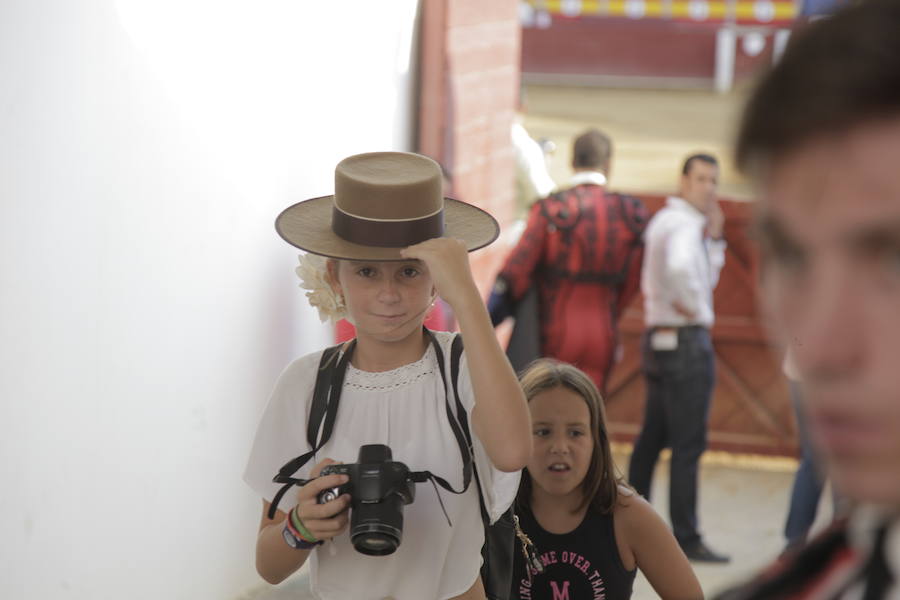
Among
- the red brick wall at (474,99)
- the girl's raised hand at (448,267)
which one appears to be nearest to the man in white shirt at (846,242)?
the girl's raised hand at (448,267)

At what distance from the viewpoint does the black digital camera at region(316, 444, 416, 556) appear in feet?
6.39

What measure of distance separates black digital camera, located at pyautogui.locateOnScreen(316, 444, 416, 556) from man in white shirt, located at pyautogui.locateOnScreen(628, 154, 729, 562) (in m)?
3.40

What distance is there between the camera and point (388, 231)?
7.02ft

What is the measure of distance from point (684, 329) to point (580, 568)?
9.91 feet

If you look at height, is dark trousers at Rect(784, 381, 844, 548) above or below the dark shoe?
above

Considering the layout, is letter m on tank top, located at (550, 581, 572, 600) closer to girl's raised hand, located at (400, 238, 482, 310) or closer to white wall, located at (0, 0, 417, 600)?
girl's raised hand, located at (400, 238, 482, 310)

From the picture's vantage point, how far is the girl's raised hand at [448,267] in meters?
1.97

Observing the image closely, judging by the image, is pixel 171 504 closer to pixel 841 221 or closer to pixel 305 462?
pixel 305 462

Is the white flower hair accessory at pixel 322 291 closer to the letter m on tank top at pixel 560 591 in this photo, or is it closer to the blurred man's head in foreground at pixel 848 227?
the letter m on tank top at pixel 560 591

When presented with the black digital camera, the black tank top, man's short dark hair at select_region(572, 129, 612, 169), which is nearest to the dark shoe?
man's short dark hair at select_region(572, 129, 612, 169)

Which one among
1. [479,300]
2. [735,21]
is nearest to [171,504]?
[479,300]

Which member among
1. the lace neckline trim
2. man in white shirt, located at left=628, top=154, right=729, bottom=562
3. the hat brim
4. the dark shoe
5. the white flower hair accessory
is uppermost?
the hat brim

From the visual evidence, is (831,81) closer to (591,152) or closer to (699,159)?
(699,159)

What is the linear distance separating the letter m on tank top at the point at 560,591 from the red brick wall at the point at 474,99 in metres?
3.90
